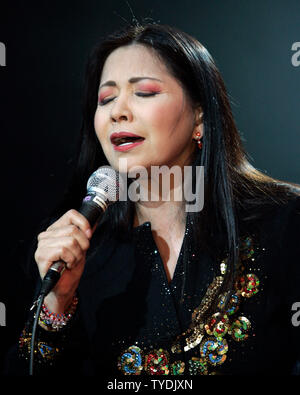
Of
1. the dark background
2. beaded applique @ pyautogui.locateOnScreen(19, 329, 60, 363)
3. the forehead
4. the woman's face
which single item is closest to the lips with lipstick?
the woman's face

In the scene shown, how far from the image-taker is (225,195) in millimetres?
1261

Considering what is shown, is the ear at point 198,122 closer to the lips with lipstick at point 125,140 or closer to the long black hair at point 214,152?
the long black hair at point 214,152

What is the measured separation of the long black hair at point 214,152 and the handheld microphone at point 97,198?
12.6 inches

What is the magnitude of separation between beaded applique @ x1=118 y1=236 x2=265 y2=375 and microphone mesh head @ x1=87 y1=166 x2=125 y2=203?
1.25ft

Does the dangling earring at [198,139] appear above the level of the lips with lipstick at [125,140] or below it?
above

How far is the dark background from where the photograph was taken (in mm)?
1471

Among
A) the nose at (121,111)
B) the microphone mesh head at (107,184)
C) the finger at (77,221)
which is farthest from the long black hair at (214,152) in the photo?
the finger at (77,221)

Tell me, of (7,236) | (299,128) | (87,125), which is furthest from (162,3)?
(7,236)

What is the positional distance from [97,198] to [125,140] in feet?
0.81

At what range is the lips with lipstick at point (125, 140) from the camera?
115cm

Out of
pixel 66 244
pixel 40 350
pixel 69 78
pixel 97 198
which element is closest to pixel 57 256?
pixel 66 244

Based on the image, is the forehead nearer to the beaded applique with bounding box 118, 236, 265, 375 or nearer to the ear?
the ear
